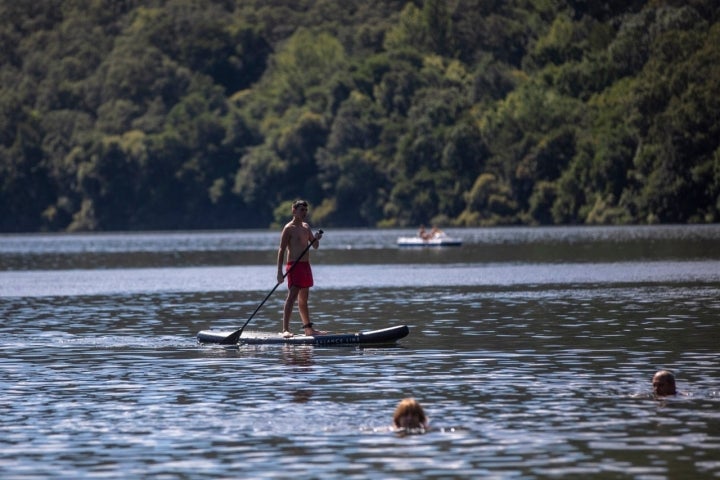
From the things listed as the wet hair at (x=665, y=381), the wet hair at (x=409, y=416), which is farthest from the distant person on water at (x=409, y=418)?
the wet hair at (x=665, y=381)

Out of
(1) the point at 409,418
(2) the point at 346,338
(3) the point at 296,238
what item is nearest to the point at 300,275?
(3) the point at 296,238

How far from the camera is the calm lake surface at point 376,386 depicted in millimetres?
18766

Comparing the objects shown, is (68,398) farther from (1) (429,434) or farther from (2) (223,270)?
(2) (223,270)

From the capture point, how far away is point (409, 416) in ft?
66.5

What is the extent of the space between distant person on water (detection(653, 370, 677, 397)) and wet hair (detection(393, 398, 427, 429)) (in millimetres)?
3941

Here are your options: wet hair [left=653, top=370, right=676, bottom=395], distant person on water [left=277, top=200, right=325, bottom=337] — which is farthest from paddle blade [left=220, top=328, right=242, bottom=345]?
wet hair [left=653, top=370, right=676, bottom=395]

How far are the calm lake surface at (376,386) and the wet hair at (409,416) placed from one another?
0.70ft

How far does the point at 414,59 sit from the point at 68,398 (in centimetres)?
17602

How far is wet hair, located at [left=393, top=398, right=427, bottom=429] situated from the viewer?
2022 centimetres

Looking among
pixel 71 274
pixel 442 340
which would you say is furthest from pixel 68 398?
pixel 71 274

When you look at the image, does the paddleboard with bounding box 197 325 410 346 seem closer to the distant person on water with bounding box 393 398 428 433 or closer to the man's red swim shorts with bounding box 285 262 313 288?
the man's red swim shorts with bounding box 285 262 313 288

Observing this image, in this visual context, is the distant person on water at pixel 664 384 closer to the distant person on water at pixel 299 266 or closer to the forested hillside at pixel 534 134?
the distant person on water at pixel 299 266

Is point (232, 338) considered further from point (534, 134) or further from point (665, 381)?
point (534, 134)

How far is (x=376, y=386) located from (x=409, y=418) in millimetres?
5355
